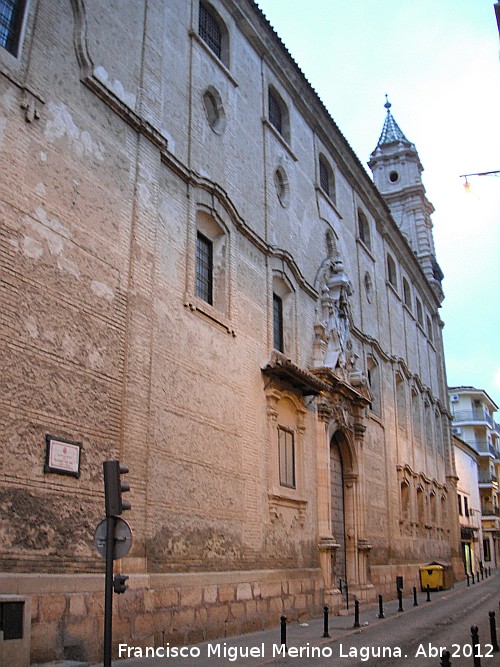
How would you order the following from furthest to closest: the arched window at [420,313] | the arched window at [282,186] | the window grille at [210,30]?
the arched window at [420,313]
the arched window at [282,186]
the window grille at [210,30]

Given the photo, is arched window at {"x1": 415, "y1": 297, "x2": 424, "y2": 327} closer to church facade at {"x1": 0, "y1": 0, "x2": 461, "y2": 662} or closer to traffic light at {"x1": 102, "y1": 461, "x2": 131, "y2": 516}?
church facade at {"x1": 0, "y1": 0, "x2": 461, "y2": 662}

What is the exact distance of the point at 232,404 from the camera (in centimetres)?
1557

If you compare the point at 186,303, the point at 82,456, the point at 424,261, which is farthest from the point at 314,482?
the point at 424,261

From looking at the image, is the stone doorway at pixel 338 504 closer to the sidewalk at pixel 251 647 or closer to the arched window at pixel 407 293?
the sidewalk at pixel 251 647

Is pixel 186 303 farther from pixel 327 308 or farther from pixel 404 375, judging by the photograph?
pixel 404 375

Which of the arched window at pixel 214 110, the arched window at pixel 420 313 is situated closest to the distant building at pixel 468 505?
the arched window at pixel 420 313

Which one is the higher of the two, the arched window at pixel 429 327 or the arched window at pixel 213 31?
the arched window at pixel 213 31

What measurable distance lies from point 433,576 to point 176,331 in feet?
65.5

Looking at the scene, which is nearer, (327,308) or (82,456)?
(82,456)

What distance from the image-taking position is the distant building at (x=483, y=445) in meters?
68.5

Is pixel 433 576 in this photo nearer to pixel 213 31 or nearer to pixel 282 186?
pixel 282 186

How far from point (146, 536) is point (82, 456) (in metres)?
2.05

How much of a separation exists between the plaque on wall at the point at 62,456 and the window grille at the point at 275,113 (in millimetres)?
13434

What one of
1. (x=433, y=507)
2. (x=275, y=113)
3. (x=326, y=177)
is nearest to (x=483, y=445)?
(x=433, y=507)
